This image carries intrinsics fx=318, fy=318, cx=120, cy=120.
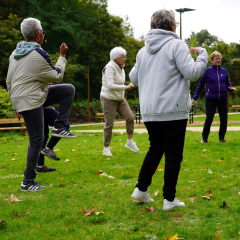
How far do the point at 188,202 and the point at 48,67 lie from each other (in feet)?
7.69

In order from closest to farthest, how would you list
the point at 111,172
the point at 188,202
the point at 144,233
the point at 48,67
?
the point at 144,233 → the point at 188,202 → the point at 48,67 → the point at 111,172

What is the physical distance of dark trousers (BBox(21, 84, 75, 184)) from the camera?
4090mm

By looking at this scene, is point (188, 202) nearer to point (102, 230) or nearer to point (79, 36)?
point (102, 230)

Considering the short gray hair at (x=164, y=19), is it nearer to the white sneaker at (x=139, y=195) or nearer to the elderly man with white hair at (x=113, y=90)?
the white sneaker at (x=139, y=195)

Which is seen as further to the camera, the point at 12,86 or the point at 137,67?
the point at 12,86

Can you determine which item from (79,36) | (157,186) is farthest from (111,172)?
(79,36)

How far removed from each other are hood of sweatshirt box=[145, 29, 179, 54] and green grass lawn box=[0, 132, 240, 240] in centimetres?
165

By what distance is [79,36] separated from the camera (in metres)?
32.2

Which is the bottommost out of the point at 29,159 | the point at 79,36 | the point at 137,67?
the point at 29,159

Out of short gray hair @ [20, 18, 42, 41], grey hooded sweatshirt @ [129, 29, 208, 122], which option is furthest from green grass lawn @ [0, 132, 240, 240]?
short gray hair @ [20, 18, 42, 41]

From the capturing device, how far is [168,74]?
3160 mm

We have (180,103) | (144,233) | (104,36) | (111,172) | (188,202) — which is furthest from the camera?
(104,36)

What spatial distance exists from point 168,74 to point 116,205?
4.87 feet

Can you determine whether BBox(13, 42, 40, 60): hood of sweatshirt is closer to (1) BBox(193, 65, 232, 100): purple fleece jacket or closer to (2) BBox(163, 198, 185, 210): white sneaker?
(2) BBox(163, 198, 185, 210): white sneaker
